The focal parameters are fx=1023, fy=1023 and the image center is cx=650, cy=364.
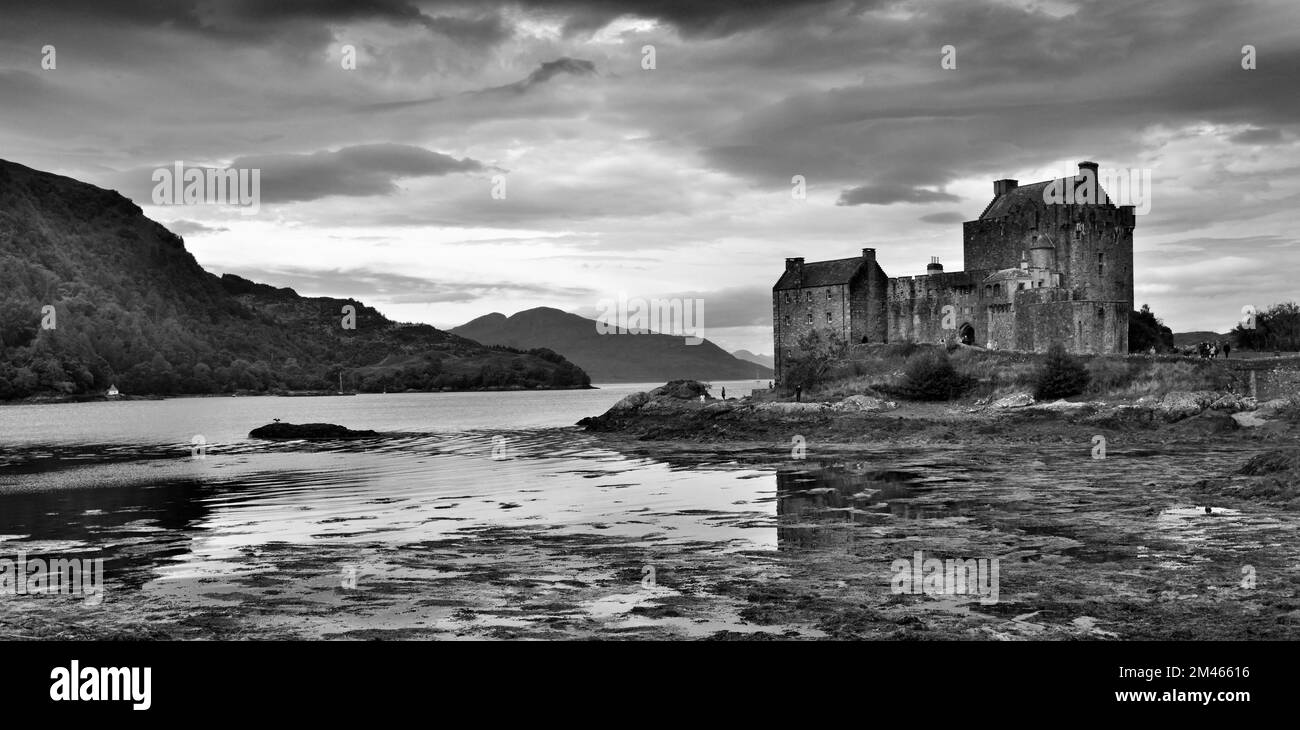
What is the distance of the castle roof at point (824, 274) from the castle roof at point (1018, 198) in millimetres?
9541

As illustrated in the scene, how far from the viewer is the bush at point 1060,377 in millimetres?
53406

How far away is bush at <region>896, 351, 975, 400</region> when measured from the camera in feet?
192

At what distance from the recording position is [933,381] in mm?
58719

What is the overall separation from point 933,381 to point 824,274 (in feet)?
66.7

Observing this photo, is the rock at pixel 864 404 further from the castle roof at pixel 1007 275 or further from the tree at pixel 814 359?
the castle roof at pixel 1007 275

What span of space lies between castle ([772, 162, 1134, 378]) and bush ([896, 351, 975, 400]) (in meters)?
7.23

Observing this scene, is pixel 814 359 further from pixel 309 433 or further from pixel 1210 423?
pixel 309 433

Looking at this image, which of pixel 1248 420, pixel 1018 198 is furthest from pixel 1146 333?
pixel 1248 420
